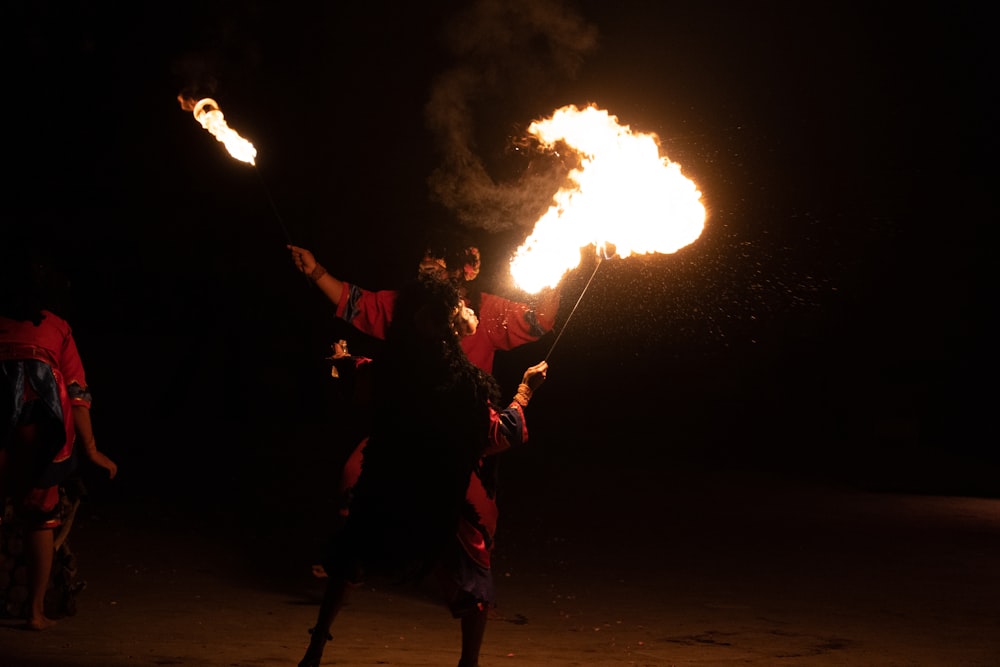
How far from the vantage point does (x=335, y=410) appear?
88.9 feet

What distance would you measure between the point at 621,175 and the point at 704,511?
5.81 metres

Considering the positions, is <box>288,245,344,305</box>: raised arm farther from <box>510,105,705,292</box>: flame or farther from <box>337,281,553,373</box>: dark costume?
<box>510,105,705,292</box>: flame

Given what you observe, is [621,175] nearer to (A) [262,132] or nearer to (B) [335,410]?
(A) [262,132]

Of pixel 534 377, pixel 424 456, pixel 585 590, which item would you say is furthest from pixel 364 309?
pixel 585 590

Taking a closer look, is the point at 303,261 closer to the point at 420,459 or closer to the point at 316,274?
the point at 316,274

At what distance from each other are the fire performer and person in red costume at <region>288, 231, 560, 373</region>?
912 millimetres

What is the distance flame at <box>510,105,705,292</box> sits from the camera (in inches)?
229

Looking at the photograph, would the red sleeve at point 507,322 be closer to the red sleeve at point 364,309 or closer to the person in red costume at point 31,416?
the red sleeve at point 364,309

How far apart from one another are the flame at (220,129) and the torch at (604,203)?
4.48 ft

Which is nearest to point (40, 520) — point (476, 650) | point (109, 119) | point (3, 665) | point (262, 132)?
point (3, 665)

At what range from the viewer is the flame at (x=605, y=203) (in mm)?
5812

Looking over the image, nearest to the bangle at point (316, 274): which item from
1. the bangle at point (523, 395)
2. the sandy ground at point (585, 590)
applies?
the bangle at point (523, 395)

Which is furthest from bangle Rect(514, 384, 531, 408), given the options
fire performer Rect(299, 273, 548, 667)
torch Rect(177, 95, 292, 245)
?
torch Rect(177, 95, 292, 245)

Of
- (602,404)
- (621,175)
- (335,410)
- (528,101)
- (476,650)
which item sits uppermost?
(602,404)
